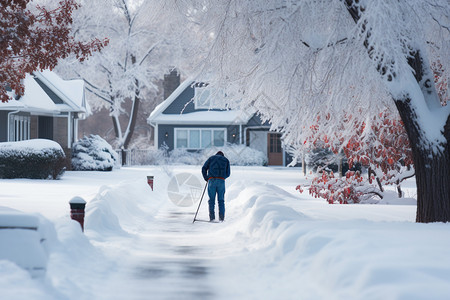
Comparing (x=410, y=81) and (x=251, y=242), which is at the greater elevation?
(x=410, y=81)

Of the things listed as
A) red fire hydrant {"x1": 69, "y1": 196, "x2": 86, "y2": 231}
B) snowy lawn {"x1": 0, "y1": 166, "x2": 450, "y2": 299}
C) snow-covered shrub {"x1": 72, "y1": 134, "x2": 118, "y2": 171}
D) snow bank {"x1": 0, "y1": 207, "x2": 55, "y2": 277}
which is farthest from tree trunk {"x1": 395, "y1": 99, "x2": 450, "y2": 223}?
snow-covered shrub {"x1": 72, "y1": 134, "x2": 118, "y2": 171}

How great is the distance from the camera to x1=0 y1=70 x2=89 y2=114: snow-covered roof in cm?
3207

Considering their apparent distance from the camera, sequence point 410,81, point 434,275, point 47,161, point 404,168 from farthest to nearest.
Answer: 1. point 47,161
2. point 404,168
3. point 410,81
4. point 434,275

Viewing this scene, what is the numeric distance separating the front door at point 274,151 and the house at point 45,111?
1489cm

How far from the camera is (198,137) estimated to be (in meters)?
48.3

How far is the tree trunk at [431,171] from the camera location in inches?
440

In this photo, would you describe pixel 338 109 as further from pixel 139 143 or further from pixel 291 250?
pixel 139 143

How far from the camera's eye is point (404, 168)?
62.8 ft

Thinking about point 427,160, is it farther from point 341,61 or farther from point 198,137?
point 198,137

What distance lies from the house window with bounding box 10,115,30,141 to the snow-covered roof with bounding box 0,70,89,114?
1.13m

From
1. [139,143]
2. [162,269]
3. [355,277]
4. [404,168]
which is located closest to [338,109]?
[162,269]

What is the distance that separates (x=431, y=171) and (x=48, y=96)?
27.9m

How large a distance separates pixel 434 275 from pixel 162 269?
395 cm

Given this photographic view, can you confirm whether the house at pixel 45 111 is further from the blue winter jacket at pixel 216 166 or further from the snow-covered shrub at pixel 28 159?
the blue winter jacket at pixel 216 166
